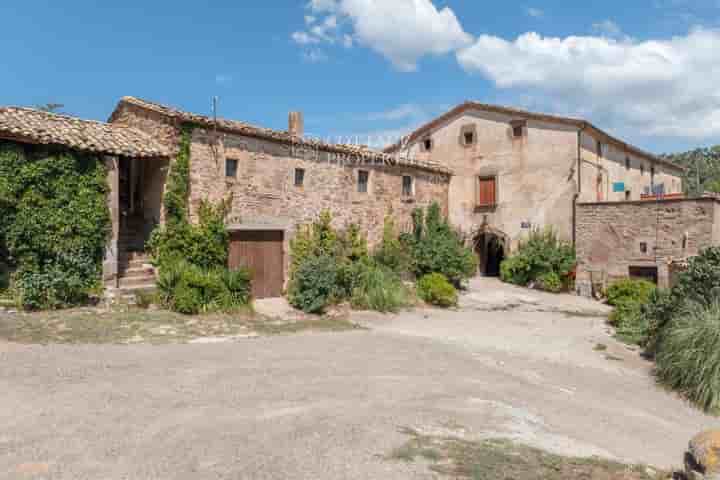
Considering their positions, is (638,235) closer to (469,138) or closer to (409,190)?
(469,138)

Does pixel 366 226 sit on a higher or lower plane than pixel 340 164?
lower

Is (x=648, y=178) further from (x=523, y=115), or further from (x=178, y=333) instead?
(x=178, y=333)

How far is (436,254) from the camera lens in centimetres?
1700

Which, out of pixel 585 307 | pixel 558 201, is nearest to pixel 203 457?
pixel 585 307

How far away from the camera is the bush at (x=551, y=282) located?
725 inches

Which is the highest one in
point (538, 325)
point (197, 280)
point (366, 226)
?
point (366, 226)

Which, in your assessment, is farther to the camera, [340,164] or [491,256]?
[491,256]

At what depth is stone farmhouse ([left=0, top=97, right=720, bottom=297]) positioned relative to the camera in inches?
496

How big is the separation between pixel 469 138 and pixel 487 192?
8.14 feet

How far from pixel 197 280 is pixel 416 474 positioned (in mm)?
8773

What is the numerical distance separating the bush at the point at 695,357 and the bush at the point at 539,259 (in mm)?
8957

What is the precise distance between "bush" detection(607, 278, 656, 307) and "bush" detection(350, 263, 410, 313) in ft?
21.2

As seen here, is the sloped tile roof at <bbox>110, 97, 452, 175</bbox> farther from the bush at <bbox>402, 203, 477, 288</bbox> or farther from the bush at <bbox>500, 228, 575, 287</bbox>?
the bush at <bbox>500, 228, 575, 287</bbox>

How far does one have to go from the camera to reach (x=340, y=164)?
1584 centimetres
